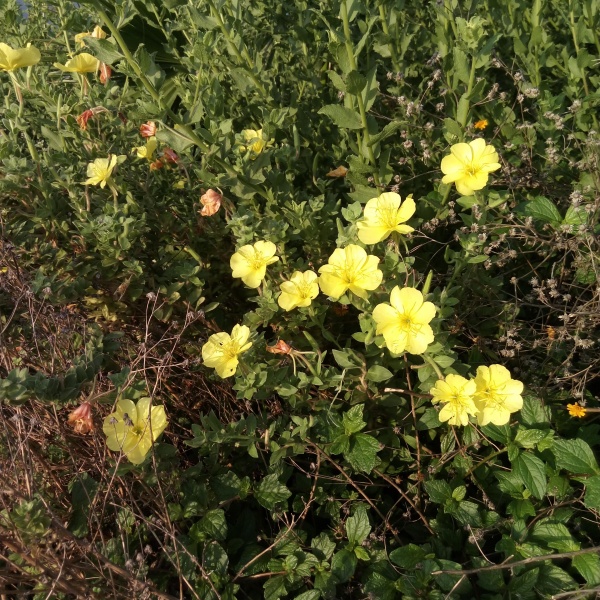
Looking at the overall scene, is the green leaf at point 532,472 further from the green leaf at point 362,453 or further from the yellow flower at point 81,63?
the yellow flower at point 81,63

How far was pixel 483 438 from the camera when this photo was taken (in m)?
1.78

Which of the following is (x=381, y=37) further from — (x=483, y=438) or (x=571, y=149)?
(x=483, y=438)

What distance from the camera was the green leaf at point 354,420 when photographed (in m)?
1.70

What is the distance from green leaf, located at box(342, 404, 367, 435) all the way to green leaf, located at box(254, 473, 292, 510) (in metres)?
0.22

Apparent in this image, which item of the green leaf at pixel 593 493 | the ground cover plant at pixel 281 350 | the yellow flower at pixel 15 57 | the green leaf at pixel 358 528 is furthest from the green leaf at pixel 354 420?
the yellow flower at pixel 15 57

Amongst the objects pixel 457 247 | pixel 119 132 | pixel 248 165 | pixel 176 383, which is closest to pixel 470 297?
pixel 457 247

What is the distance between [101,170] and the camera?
1826 mm

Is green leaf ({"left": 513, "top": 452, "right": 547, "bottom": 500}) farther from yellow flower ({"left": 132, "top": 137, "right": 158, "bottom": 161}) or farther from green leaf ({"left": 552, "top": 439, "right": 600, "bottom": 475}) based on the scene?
yellow flower ({"left": 132, "top": 137, "right": 158, "bottom": 161})

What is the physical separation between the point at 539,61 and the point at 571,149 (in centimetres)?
32

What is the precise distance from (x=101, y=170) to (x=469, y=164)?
3.26 feet

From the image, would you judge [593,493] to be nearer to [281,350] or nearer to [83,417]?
[281,350]

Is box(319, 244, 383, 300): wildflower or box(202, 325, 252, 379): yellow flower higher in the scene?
box(319, 244, 383, 300): wildflower

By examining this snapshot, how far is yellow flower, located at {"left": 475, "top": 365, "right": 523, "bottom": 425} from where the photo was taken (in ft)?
5.09

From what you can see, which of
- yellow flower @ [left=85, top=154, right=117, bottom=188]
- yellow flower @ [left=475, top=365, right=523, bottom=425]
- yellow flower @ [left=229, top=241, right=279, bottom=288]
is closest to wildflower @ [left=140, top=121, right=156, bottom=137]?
yellow flower @ [left=85, top=154, right=117, bottom=188]
